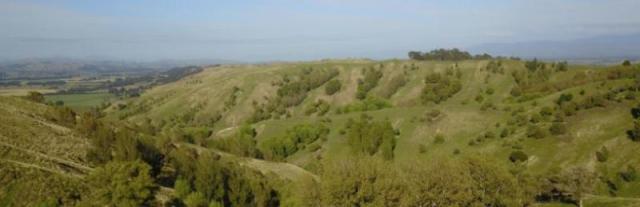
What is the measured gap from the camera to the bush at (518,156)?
85.1m

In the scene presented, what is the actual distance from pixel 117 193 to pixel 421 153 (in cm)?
6982

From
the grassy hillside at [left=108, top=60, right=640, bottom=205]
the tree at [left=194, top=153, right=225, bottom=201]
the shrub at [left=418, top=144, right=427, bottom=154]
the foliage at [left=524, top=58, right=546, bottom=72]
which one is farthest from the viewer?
the foliage at [left=524, top=58, right=546, bottom=72]

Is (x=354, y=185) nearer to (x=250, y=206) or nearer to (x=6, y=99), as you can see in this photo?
(x=250, y=206)

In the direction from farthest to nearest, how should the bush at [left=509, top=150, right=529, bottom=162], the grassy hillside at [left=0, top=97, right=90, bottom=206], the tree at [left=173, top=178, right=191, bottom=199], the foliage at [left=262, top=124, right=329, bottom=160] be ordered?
the foliage at [left=262, top=124, right=329, bottom=160]
the bush at [left=509, top=150, right=529, bottom=162]
the tree at [left=173, top=178, right=191, bottom=199]
the grassy hillside at [left=0, top=97, right=90, bottom=206]

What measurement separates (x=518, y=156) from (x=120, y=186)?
62326 mm

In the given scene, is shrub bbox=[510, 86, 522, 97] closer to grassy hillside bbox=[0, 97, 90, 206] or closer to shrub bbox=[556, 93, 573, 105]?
shrub bbox=[556, 93, 573, 105]

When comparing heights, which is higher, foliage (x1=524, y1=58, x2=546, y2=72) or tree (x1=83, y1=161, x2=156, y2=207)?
foliage (x1=524, y1=58, x2=546, y2=72)

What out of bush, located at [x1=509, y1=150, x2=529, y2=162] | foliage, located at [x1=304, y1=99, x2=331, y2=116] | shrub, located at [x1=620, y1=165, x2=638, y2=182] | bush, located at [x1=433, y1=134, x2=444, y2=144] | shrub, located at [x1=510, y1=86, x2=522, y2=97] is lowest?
foliage, located at [x1=304, y1=99, x2=331, y2=116]

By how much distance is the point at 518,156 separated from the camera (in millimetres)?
85688

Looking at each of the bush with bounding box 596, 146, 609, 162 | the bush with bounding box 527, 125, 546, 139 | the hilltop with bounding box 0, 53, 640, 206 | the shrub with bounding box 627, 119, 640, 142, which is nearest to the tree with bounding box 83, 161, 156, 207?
the hilltop with bounding box 0, 53, 640, 206

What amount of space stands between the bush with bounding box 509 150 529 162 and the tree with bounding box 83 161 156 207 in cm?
5860

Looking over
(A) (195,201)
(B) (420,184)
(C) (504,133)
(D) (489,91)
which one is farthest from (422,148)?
(D) (489,91)

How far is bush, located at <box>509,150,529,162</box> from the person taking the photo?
3351 inches

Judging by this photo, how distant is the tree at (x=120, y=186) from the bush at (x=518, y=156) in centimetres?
5860
